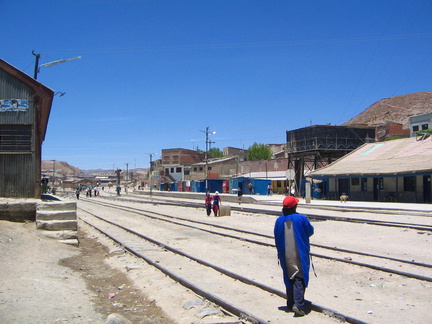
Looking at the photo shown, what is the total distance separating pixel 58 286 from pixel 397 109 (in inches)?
6561

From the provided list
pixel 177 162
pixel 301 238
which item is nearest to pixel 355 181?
pixel 301 238

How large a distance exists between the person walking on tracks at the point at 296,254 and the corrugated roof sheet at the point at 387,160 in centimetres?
2709

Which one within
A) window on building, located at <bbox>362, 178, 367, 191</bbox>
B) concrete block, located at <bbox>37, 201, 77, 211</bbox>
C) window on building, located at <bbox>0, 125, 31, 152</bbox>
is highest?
window on building, located at <bbox>0, 125, 31, 152</bbox>

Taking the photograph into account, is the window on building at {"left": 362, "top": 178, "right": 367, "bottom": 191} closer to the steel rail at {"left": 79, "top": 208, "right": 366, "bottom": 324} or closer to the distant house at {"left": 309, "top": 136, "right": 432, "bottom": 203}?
the distant house at {"left": 309, "top": 136, "right": 432, "bottom": 203}

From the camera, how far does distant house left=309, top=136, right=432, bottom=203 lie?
31.9 m

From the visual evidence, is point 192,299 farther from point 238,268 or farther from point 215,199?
point 215,199

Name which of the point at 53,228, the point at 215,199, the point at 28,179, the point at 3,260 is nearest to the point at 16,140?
the point at 28,179

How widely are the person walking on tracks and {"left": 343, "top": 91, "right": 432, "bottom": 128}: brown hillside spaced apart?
14344 centimetres

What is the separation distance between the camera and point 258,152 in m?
114

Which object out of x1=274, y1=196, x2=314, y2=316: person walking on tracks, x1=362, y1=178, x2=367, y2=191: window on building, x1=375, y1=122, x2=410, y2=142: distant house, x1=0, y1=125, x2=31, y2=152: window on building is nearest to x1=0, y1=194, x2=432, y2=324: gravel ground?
x1=274, y1=196, x2=314, y2=316: person walking on tracks

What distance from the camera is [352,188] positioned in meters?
39.5

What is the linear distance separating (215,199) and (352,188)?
19308mm

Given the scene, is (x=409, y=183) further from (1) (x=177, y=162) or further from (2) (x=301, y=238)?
(1) (x=177, y=162)

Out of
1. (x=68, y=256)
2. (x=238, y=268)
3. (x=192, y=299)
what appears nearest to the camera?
(x=192, y=299)
